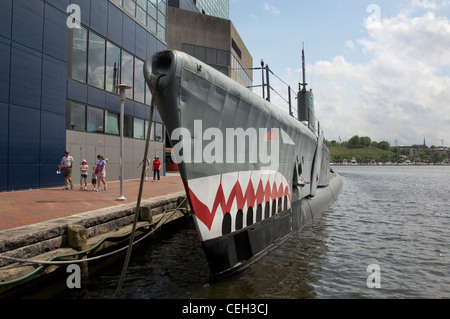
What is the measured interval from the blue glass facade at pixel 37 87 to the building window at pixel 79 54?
0.23 meters

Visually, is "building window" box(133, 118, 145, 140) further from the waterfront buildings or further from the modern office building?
the modern office building

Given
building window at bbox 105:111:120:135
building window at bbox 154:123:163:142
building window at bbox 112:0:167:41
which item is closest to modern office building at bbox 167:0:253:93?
building window at bbox 112:0:167:41

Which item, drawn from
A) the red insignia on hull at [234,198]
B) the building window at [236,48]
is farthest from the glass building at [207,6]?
the red insignia on hull at [234,198]

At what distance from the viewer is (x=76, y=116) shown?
16.2 metres

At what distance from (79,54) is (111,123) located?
13.3ft

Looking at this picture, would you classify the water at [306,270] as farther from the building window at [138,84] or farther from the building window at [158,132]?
the building window at [158,132]

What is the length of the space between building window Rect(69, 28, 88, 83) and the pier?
25.1 feet

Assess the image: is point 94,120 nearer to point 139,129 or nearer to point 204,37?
point 139,129

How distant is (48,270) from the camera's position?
215 inches

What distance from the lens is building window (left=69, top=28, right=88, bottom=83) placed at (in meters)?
15.8

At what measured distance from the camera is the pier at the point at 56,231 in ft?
16.3

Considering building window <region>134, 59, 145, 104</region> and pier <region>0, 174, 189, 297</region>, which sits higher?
building window <region>134, 59, 145, 104</region>

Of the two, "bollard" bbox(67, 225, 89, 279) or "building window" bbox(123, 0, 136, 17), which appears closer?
"bollard" bbox(67, 225, 89, 279)

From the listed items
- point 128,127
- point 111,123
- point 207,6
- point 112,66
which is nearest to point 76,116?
point 111,123
